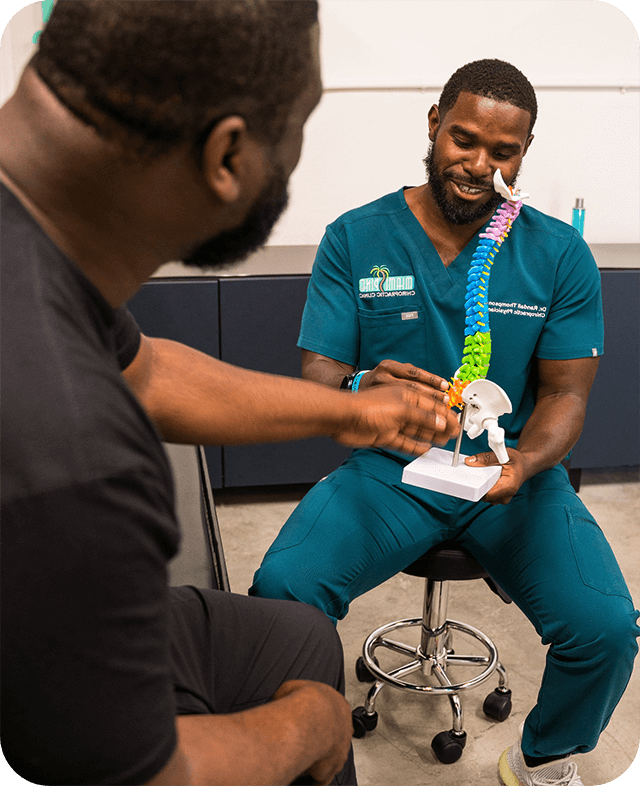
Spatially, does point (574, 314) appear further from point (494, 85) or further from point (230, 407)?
point (230, 407)

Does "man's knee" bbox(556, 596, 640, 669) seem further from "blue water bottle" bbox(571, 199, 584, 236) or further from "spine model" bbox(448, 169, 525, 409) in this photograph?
"blue water bottle" bbox(571, 199, 584, 236)

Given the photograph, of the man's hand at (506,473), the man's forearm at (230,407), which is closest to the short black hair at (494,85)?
the man's hand at (506,473)

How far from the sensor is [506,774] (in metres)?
1.58

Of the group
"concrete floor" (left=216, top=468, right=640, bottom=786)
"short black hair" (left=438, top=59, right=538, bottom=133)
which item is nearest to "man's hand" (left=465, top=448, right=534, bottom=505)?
"concrete floor" (left=216, top=468, right=640, bottom=786)

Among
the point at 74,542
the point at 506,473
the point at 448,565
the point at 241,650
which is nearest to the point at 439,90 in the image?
the point at 506,473

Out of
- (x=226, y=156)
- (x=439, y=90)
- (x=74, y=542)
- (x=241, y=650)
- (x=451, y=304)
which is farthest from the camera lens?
(x=439, y=90)

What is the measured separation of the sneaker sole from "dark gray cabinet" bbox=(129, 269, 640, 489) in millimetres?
1229

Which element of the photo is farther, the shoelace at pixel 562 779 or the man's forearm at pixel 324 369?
the man's forearm at pixel 324 369

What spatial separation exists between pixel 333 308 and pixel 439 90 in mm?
1111

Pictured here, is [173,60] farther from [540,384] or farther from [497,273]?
[540,384]

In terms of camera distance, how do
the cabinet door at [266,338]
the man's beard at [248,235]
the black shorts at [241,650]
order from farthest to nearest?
the cabinet door at [266,338], the black shorts at [241,650], the man's beard at [248,235]

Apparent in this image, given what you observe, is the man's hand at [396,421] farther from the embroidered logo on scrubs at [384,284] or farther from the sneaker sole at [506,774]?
the sneaker sole at [506,774]

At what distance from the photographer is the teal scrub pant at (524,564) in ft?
4.59

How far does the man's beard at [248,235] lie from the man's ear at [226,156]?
50mm
